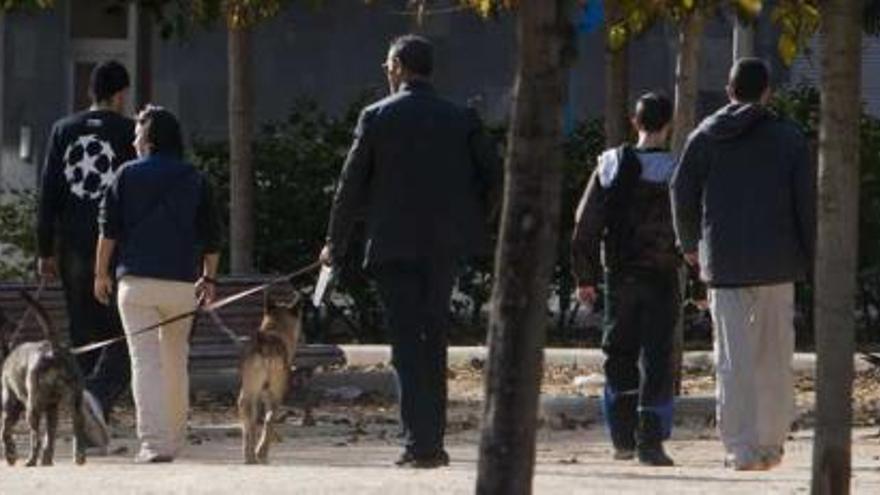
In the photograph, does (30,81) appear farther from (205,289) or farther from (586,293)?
(586,293)

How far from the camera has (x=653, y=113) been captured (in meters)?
12.7

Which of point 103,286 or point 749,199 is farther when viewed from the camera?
point 103,286

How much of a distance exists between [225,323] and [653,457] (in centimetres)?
467

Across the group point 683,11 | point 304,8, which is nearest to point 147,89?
point 304,8

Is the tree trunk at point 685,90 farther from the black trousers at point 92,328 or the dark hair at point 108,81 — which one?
the black trousers at point 92,328

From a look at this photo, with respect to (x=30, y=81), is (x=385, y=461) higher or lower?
lower

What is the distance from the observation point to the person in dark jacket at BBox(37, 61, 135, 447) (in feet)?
43.8

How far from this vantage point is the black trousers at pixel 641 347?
1263cm

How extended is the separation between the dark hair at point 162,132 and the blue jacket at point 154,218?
0.16ft

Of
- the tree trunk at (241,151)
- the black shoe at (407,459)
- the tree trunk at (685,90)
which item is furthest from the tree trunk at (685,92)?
the black shoe at (407,459)

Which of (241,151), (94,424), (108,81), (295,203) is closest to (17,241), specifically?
(295,203)

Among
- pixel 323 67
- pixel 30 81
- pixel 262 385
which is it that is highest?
pixel 323 67

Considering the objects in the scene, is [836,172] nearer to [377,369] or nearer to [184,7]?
[184,7]

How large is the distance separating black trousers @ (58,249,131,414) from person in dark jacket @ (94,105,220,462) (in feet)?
2.21
